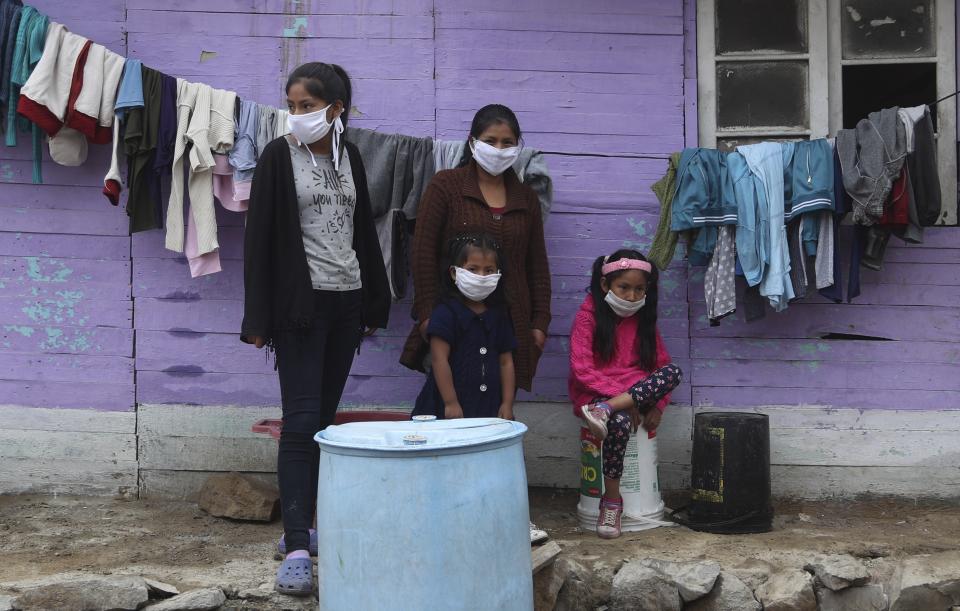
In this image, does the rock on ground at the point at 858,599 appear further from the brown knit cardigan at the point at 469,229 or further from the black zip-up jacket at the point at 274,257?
the black zip-up jacket at the point at 274,257

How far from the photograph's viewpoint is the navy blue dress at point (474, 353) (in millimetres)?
3830

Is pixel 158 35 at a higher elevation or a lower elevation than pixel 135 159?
higher

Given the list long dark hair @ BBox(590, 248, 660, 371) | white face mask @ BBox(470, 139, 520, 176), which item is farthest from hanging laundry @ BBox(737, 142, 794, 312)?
white face mask @ BBox(470, 139, 520, 176)

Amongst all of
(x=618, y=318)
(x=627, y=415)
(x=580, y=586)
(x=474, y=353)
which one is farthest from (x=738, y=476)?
(x=474, y=353)

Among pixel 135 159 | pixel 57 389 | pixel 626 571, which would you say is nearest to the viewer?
pixel 626 571

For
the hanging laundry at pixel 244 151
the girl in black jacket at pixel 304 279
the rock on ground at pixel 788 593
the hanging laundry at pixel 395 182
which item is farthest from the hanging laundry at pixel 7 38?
the rock on ground at pixel 788 593

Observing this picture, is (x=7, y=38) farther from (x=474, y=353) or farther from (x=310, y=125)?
(x=474, y=353)

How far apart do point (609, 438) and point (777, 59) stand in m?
2.00

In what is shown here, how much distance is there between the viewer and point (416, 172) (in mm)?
4363

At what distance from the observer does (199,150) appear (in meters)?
4.25

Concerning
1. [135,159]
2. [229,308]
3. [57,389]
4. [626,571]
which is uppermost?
[135,159]

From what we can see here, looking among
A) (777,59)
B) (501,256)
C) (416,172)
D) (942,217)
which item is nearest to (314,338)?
(501,256)

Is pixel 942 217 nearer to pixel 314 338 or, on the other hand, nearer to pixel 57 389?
pixel 314 338

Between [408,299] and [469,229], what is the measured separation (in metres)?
0.75
